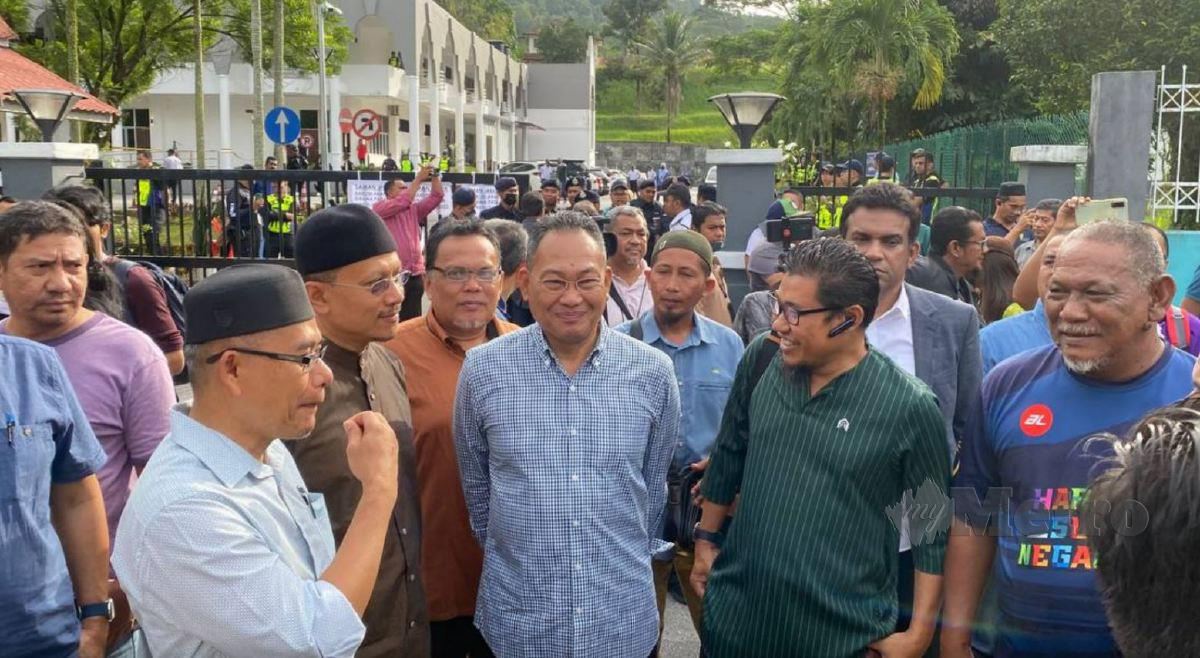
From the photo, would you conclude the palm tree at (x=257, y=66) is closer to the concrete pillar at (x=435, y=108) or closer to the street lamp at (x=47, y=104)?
the street lamp at (x=47, y=104)

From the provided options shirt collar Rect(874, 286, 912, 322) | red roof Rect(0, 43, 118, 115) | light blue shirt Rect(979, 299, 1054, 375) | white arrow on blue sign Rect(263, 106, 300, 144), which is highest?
red roof Rect(0, 43, 118, 115)

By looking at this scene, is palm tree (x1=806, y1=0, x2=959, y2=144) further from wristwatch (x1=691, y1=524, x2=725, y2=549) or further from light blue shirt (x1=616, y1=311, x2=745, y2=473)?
wristwatch (x1=691, y1=524, x2=725, y2=549)

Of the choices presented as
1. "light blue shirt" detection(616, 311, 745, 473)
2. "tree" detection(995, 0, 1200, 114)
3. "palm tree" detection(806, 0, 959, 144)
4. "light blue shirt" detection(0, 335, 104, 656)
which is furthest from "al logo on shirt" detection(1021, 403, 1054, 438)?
"palm tree" detection(806, 0, 959, 144)

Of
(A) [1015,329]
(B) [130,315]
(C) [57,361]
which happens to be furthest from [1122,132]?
(C) [57,361]

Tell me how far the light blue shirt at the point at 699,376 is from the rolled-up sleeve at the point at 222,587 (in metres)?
2.26

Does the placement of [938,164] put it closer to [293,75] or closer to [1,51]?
[1,51]

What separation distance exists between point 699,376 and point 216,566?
254 cm

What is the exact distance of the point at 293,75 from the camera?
136 ft

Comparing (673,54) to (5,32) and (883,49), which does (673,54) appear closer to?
(883,49)

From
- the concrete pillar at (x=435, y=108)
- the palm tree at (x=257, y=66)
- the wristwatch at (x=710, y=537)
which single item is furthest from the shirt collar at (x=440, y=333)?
the concrete pillar at (x=435, y=108)

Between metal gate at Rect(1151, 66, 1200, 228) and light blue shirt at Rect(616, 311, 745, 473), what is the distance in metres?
7.15

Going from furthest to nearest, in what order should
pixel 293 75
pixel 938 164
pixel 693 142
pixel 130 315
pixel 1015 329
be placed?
pixel 693 142 → pixel 293 75 → pixel 938 164 → pixel 130 315 → pixel 1015 329

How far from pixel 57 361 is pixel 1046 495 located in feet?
8.69

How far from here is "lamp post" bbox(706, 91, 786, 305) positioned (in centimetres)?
1027
